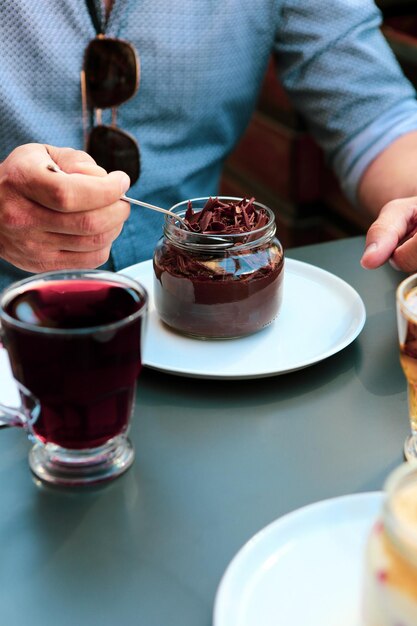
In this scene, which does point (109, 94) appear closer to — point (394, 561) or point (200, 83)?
point (200, 83)

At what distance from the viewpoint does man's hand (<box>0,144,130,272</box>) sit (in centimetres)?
81

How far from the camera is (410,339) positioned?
656mm

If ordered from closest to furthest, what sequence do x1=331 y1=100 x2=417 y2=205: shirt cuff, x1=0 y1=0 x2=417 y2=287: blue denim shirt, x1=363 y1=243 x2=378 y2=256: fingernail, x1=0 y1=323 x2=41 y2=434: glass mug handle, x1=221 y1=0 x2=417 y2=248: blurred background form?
x1=0 y1=323 x2=41 y2=434: glass mug handle < x1=363 y1=243 x2=378 y2=256: fingernail < x1=0 y1=0 x2=417 y2=287: blue denim shirt < x1=331 y1=100 x2=417 y2=205: shirt cuff < x1=221 y1=0 x2=417 y2=248: blurred background

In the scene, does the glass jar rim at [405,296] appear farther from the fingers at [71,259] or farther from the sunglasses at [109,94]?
the sunglasses at [109,94]

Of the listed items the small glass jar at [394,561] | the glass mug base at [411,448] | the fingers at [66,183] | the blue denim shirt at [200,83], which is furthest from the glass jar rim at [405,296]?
the blue denim shirt at [200,83]

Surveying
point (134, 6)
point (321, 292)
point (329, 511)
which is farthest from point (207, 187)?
point (329, 511)

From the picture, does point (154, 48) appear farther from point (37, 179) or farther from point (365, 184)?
point (37, 179)

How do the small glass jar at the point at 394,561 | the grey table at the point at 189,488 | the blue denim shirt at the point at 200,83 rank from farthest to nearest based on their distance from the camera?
the blue denim shirt at the point at 200,83 → the grey table at the point at 189,488 → the small glass jar at the point at 394,561

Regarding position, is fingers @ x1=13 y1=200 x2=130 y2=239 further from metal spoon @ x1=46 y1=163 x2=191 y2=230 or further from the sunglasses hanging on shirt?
the sunglasses hanging on shirt

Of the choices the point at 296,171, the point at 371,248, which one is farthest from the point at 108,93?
the point at 296,171

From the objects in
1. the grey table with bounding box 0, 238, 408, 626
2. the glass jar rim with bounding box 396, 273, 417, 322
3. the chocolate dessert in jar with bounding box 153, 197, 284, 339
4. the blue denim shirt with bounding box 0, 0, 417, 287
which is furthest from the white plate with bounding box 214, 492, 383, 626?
the blue denim shirt with bounding box 0, 0, 417, 287

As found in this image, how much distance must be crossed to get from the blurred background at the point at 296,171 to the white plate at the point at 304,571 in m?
2.09

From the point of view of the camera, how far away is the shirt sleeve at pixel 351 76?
135cm

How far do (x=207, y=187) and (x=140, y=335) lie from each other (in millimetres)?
892
